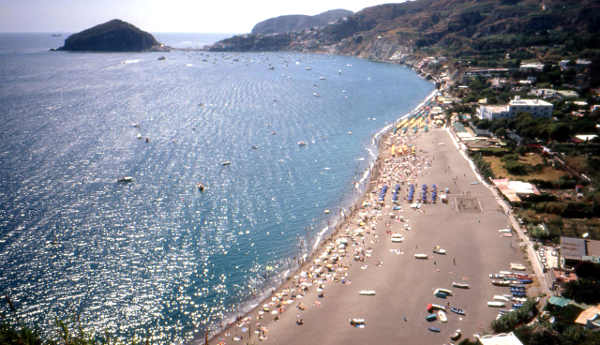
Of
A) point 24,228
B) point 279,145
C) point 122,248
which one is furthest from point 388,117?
point 24,228

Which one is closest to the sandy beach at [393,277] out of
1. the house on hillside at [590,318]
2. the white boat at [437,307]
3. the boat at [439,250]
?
the boat at [439,250]

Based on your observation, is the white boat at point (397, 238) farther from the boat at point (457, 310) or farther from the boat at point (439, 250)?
the boat at point (457, 310)

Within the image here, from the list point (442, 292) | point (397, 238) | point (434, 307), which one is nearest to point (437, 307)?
point (434, 307)

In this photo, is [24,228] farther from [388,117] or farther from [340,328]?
[388,117]

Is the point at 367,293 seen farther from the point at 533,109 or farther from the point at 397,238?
the point at 533,109

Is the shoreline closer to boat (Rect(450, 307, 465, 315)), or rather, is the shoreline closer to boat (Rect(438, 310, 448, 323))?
boat (Rect(438, 310, 448, 323))

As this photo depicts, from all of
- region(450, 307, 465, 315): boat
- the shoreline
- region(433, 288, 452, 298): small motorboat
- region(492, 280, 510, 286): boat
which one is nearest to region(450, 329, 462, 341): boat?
region(450, 307, 465, 315): boat
